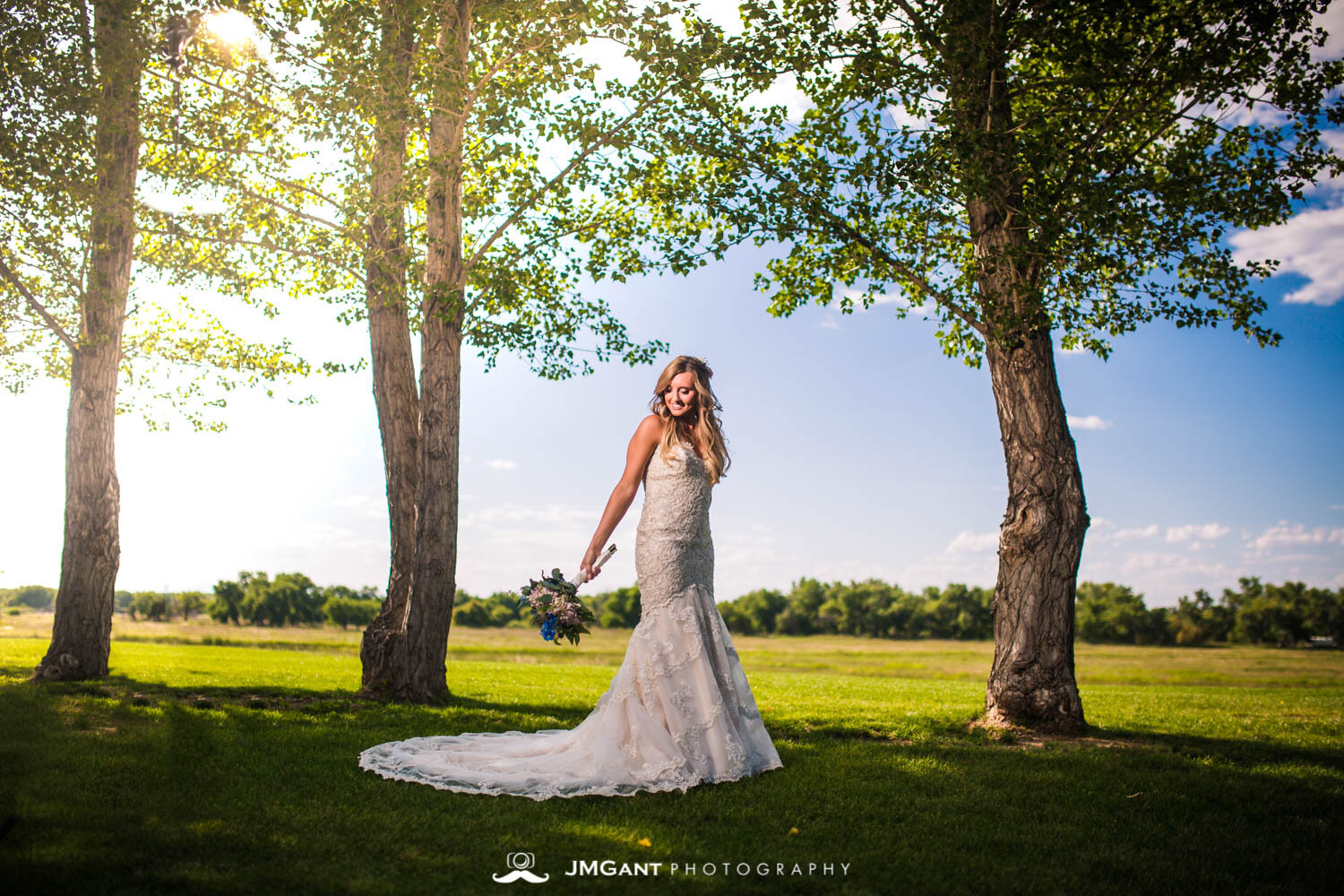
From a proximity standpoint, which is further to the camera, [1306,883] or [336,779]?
[336,779]

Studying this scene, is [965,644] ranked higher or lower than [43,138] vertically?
lower

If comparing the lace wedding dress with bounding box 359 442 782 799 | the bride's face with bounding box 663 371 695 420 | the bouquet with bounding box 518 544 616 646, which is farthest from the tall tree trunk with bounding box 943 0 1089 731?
the bouquet with bounding box 518 544 616 646

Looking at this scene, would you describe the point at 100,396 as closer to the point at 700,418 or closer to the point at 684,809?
the point at 700,418

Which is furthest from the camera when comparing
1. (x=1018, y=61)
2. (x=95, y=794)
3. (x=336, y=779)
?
(x=1018, y=61)

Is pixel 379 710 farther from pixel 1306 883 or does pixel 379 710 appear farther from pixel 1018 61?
pixel 1018 61

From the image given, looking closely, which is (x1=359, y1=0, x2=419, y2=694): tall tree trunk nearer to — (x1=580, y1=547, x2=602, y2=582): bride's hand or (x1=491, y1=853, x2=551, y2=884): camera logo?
(x1=580, y1=547, x2=602, y2=582): bride's hand

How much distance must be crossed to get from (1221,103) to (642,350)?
30.9 ft

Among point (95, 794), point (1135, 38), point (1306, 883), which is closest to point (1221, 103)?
point (1135, 38)

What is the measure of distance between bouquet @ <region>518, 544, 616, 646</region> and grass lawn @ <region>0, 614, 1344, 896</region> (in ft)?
6.43

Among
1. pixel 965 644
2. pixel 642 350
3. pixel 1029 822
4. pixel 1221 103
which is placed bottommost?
pixel 965 644

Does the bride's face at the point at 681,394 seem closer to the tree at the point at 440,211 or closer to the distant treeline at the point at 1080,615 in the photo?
the tree at the point at 440,211

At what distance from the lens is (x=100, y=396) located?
15305 mm

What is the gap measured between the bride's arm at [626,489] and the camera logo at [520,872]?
333 cm

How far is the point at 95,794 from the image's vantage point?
610 cm
